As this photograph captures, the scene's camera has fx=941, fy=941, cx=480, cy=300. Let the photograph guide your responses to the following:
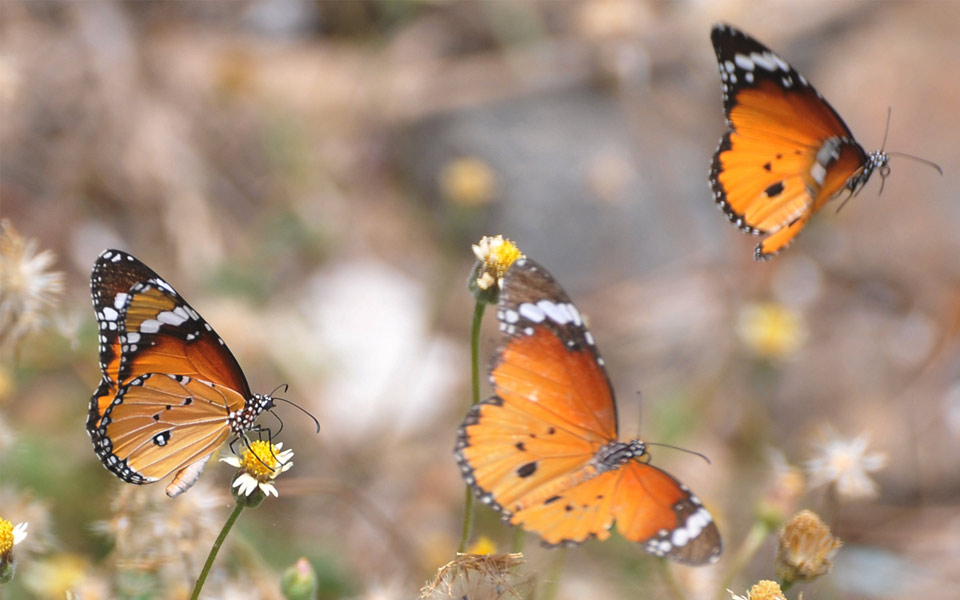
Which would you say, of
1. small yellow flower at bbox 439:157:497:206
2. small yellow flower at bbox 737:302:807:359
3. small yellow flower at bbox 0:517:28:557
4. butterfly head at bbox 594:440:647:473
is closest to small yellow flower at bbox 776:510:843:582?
butterfly head at bbox 594:440:647:473

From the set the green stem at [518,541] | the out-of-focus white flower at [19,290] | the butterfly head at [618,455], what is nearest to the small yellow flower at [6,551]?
the out-of-focus white flower at [19,290]

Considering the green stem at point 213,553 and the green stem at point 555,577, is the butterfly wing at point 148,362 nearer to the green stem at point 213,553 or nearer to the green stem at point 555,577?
the green stem at point 213,553

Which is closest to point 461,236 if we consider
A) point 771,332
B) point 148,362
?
point 771,332

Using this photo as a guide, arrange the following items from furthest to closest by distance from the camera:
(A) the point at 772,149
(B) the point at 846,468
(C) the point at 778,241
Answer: (B) the point at 846,468 → (A) the point at 772,149 → (C) the point at 778,241

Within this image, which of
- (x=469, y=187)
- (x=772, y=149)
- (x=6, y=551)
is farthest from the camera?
(x=469, y=187)

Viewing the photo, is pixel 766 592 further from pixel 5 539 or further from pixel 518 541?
pixel 5 539

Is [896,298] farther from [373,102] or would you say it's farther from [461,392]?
[373,102]
